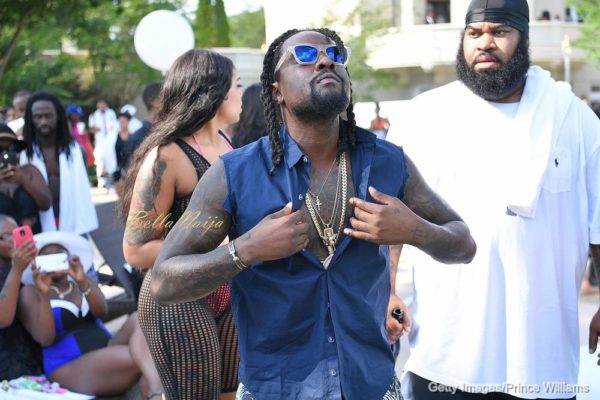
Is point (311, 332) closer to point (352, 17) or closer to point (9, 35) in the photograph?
point (9, 35)

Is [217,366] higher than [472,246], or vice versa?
[472,246]

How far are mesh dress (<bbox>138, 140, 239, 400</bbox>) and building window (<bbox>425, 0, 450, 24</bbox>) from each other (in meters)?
41.1

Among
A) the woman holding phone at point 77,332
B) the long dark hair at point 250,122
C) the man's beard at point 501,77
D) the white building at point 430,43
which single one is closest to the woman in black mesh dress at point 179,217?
the man's beard at point 501,77

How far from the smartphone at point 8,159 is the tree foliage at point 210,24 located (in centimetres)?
2700

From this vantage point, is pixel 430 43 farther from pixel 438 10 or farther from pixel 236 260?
pixel 236 260

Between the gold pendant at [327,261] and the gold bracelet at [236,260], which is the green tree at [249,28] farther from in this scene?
the gold bracelet at [236,260]

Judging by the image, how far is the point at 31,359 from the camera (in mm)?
5547

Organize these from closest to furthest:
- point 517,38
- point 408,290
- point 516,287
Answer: point 516,287 < point 517,38 < point 408,290

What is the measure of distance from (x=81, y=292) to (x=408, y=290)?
4.10 metres

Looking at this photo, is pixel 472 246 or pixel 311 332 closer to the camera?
pixel 311 332

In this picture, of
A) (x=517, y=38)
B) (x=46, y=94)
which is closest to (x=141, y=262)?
(x=517, y=38)

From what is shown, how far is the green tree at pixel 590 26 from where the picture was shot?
1211 inches

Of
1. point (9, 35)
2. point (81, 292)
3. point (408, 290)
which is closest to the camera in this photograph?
point (81, 292)

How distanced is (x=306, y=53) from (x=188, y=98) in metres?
1.39
